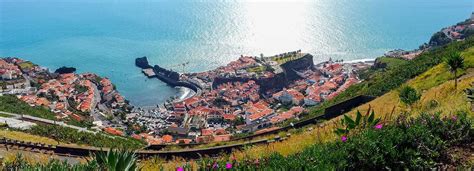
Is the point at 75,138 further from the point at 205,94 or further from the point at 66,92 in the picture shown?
the point at 66,92

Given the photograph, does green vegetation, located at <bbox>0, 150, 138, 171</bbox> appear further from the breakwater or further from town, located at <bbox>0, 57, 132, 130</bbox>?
the breakwater

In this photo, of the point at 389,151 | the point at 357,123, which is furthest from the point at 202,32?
the point at 389,151

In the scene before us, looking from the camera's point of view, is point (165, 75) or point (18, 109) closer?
point (18, 109)

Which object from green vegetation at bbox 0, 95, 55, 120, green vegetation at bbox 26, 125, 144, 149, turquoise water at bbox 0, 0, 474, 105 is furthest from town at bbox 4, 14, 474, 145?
green vegetation at bbox 26, 125, 144, 149

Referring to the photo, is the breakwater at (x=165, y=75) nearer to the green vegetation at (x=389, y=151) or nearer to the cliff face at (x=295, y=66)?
the cliff face at (x=295, y=66)

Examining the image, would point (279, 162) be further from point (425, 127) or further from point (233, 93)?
point (233, 93)

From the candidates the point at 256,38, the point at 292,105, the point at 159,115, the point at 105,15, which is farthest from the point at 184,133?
the point at 105,15
